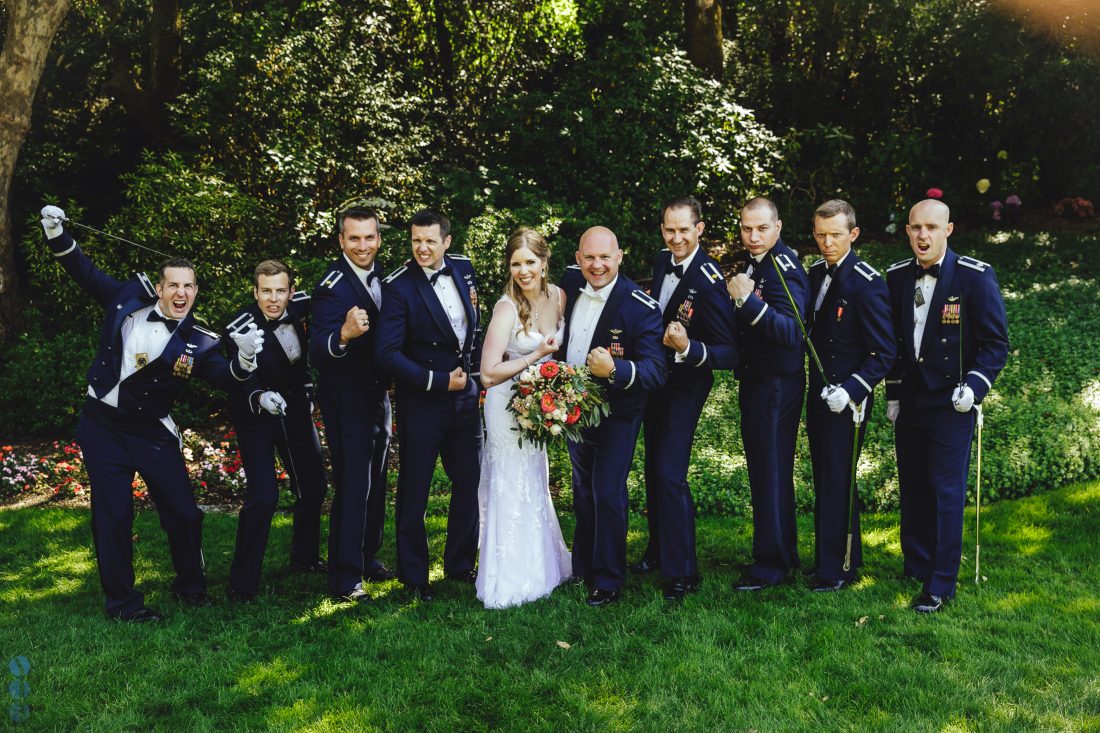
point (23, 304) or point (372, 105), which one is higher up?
point (372, 105)

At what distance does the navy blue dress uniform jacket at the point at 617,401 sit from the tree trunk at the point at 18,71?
306 inches

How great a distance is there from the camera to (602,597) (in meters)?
5.69

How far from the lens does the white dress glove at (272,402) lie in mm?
5590

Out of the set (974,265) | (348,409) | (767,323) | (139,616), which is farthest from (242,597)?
(974,265)

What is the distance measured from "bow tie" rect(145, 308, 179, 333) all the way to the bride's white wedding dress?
6.58ft

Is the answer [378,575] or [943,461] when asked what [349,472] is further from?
[943,461]

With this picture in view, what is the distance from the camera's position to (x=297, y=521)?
654 cm

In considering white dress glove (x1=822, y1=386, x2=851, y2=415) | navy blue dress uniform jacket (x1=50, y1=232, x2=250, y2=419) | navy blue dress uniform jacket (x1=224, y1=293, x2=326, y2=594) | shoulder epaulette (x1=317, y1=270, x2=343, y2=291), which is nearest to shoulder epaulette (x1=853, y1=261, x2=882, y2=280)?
white dress glove (x1=822, y1=386, x2=851, y2=415)

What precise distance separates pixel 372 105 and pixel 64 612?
8.63 meters

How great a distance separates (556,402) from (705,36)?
12516 mm

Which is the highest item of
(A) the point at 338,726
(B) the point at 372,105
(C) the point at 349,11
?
(C) the point at 349,11

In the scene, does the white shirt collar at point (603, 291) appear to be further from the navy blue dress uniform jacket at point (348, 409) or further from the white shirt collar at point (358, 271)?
the white shirt collar at point (358, 271)

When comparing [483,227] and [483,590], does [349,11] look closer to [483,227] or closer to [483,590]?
[483,227]

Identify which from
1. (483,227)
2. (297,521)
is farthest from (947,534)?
(483,227)
